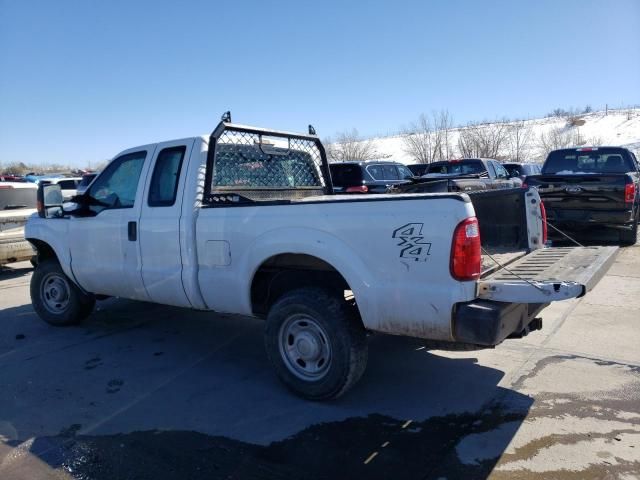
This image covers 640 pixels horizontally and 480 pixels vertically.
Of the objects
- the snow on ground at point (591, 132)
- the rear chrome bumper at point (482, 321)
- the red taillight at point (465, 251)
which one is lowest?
the rear chrome bumper at point (482, 321)

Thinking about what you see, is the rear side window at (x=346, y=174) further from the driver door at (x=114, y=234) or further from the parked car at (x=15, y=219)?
the driver door at (x=114, y=234)

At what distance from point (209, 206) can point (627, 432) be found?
140 inches

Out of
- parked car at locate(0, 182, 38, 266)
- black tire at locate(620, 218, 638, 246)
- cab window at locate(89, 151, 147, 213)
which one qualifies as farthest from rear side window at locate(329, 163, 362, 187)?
cab window at locate(89, 151, 147, 213)

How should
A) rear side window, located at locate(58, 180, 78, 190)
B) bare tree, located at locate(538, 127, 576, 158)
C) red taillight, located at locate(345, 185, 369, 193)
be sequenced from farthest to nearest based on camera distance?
bare tree, located at locate(538, 127, 576, 158) < rear side window, located at locate(58, 180, 78, 190) < red taillight, located at locate(345, 185, 369, 193)

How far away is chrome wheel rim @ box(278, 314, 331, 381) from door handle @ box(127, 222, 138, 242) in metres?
1.93

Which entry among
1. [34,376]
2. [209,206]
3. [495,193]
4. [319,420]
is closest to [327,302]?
[319,420]

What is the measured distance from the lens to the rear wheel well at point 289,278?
416 cm

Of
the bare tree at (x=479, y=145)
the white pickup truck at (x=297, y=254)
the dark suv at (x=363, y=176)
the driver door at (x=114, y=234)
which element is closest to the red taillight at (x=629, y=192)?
the dark suv at (x=363, y=176)

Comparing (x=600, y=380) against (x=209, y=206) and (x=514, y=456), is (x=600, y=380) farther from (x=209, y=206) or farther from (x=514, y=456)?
(x=209, y=206)

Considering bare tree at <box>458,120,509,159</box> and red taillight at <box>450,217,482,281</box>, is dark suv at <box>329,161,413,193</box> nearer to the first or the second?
red taillight at <box>450,217,482,281</box>

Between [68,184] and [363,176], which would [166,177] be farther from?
[68,184]

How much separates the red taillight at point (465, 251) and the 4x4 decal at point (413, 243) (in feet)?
0.58

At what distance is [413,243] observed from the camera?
3416 mm

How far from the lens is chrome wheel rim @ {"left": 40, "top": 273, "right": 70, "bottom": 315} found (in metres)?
6.32
